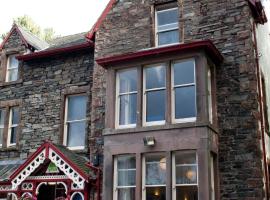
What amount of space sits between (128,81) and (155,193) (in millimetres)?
3946

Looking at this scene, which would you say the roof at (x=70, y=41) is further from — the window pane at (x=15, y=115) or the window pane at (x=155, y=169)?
the window pane at (x=155, y=169)

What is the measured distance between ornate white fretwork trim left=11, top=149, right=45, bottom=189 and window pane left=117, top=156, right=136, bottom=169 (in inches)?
110

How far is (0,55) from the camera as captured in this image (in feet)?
66.8

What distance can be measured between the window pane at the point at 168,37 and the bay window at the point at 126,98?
72.1 inches

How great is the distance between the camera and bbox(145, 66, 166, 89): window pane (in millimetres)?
13695

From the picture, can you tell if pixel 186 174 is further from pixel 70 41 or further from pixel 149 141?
pixel 70 41

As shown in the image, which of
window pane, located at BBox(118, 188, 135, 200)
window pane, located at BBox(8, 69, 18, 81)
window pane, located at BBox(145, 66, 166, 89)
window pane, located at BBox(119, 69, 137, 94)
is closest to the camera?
window pane, located at BBox(118, 188, 135, 200)

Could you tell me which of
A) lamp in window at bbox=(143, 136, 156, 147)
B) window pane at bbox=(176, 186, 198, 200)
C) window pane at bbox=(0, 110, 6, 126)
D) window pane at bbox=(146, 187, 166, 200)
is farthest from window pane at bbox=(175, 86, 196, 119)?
window pane at bbox=(0, 110, 6, 126)

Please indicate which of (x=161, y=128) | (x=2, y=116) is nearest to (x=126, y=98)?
(x=161, y=128)

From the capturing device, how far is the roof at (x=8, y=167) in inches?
637

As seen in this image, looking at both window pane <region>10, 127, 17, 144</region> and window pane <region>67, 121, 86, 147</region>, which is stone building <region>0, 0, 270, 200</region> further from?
window pane <region>10, 127, 17, 144</region>

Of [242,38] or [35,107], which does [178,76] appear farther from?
[35,107]

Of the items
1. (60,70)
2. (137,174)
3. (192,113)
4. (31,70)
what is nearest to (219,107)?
(192,113)

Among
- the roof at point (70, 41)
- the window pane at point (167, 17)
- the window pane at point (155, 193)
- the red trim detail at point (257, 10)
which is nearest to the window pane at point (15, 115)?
the roof at point (70, 41)
